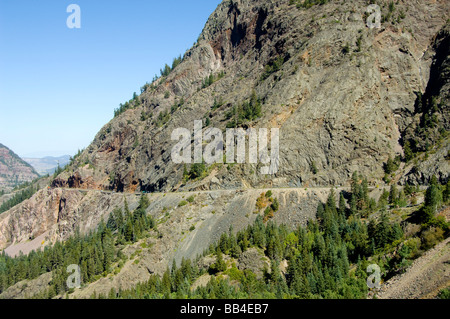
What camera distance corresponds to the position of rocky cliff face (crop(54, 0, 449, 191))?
92.2m

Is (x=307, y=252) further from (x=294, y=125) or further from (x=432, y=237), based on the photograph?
(x=294, y=125)

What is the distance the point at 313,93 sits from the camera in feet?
334

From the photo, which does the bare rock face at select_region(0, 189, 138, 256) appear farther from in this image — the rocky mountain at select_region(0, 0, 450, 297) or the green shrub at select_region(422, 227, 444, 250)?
the green shrub at select_region(422, 227, 444, 250)

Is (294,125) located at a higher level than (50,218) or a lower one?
higher

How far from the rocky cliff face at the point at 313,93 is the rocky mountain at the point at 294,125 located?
379 mm

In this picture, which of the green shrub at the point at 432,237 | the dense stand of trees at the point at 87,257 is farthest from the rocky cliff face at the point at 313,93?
the green shrub at the point at 432,237

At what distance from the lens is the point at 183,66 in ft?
566

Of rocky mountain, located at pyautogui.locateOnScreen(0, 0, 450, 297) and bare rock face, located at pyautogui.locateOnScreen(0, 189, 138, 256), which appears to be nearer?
rocky mountain, located at pyautogui.locateOnScreen(0, 0, 450, 297)

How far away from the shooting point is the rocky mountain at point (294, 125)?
268 ft

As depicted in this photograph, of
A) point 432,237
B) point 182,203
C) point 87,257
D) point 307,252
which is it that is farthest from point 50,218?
point 432,237

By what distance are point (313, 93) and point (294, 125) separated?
12.8 metres

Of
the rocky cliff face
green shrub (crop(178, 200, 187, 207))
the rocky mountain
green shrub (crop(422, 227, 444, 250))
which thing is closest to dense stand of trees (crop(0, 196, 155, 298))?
the rocky mountain

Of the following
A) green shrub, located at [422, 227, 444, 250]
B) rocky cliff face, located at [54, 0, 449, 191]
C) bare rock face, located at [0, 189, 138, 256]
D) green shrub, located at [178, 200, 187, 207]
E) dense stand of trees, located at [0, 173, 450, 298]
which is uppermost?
rocky cliff face, located at [54, 0, 449, 191]

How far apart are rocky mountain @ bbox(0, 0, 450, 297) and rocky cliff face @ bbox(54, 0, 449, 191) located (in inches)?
14.9
